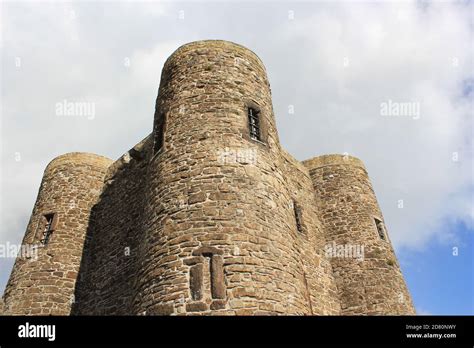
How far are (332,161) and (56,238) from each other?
1089 centimetres

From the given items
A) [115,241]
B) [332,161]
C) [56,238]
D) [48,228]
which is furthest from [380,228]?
[48,228]

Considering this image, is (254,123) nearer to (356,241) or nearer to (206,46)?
(206,46)

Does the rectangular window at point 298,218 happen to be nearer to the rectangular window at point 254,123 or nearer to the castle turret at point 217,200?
the castle turret at point 217,200

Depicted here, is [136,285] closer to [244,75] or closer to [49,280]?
[49,280]

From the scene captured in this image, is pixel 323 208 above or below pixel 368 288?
above

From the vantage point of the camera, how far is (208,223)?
24.7ft

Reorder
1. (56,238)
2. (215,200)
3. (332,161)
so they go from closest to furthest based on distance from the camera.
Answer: (215,200)
(56,238)
(332,161)

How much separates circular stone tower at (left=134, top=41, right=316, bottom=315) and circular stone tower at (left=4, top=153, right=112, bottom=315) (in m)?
5.03

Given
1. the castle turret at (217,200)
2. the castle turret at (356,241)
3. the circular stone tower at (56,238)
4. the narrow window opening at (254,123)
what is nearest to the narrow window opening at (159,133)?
the castle turret at (217,200)

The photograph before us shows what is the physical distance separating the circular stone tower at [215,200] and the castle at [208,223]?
27 millimetres

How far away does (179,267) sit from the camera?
718 cm
